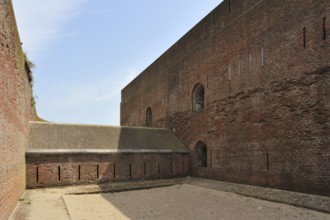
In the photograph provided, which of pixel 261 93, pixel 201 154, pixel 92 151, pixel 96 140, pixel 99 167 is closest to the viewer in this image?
pixel 261 93

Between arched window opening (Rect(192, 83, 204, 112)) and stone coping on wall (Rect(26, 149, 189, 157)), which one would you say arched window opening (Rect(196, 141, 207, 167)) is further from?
arched window opening (Rect(192, 83, 204, 112))

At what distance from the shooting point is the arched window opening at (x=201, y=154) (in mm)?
14804

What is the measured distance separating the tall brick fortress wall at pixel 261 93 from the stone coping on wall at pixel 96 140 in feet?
5.31

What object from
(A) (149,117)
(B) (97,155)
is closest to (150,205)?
(B) (97,155)

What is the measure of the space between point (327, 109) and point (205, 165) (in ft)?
25.0

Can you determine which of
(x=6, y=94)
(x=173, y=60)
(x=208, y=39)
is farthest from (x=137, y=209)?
(x=173, y=60)

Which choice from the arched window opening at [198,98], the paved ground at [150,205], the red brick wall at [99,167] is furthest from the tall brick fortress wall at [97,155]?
the arched window opening at [198,98]

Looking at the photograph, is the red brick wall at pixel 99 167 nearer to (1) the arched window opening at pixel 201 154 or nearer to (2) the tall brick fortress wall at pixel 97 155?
(2) the tall brick fortress wall at pixel 97 155

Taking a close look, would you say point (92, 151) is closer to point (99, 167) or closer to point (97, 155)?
point (97, 155)

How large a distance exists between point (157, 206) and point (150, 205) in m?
0.27

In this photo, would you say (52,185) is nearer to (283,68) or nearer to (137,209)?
(137,209)

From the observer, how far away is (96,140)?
541 inches

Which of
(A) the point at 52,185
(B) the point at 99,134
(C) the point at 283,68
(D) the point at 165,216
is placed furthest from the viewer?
(B) the point at 99,134

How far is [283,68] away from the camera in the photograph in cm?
981
